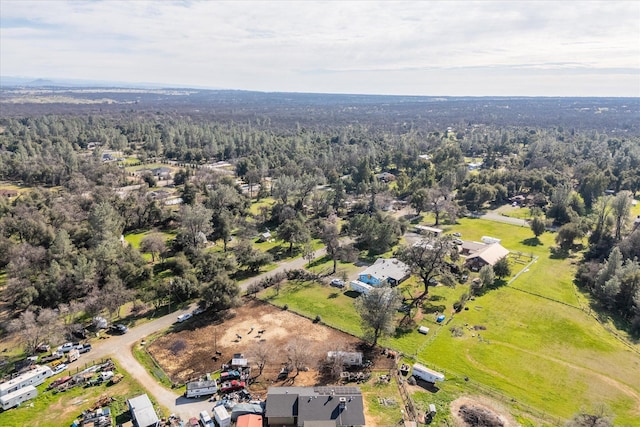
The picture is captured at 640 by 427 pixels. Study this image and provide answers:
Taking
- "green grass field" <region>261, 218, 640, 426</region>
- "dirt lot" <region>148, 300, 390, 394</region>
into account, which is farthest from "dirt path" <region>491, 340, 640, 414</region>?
"dirt lot" <region>148, 300, 390, 394</region>

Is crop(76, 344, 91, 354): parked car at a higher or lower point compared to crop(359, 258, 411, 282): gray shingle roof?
lower

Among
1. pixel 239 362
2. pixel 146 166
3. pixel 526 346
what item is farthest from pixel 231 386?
pixel 146 166

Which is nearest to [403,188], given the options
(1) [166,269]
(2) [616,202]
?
(2) [616,202]

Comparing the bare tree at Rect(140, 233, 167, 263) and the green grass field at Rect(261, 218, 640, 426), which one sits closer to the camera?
the green grass field at Rect(261, 218, 640, 426)

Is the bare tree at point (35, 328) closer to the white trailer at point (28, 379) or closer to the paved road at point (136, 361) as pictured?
the white trailer at point (28, 379)

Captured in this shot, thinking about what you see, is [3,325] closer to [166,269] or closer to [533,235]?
[166,269]

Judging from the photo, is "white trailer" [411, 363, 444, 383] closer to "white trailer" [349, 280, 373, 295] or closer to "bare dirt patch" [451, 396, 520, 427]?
"bare dirt patch" [451, 396, 520, 427]

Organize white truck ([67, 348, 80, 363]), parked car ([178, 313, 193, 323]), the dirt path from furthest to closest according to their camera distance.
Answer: parked car ([178, 313, 193, 323]), white truck ([67, 348, 80, 363]), the dirt path
